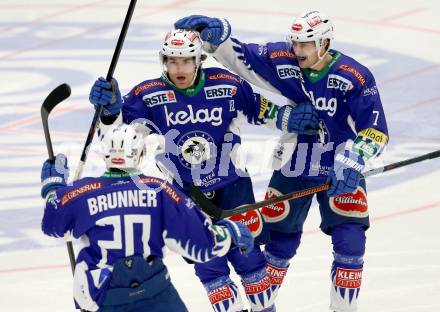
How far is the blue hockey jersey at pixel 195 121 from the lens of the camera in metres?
7.04

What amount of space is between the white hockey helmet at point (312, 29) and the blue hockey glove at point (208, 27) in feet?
1.18

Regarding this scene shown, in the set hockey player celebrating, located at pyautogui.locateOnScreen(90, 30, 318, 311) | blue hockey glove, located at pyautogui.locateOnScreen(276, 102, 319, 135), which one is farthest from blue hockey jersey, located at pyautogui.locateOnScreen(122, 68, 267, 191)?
blue hockey glove, located at pyautogui.locateOnScreen(276, 102, 319, 135)

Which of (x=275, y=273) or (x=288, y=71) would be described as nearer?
(x=288, y=71)

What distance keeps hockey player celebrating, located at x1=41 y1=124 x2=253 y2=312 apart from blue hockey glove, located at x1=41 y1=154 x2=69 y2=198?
0.14 m

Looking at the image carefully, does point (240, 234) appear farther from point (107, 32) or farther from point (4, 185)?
point (107, 32)

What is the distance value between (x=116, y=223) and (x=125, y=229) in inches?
1.8

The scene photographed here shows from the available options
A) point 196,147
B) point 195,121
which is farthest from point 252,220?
point 195,121

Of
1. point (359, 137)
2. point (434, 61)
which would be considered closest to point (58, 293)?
point (359, 137)

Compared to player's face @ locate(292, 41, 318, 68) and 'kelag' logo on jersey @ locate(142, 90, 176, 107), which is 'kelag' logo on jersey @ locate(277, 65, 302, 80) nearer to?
player's face @ locate(292, 41, 318, 68)

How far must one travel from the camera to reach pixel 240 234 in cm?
616

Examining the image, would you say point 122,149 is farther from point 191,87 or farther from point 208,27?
point 208,27

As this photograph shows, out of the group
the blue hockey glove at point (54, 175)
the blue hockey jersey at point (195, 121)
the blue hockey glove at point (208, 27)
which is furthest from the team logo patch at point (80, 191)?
the blue hockey glove at point (208, 27)

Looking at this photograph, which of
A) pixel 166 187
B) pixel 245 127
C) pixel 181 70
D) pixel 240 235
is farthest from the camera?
pixel 245 127

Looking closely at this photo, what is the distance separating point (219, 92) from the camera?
7.09 meters
